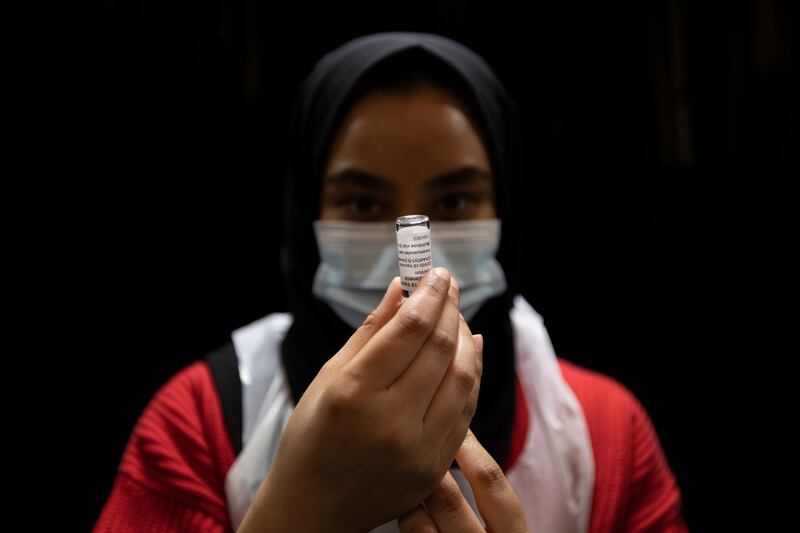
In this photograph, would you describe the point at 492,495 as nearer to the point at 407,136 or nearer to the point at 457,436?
the point at 457,436

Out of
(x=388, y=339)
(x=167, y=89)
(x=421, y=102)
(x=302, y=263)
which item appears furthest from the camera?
(x=167, y=89)

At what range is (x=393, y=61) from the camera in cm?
90

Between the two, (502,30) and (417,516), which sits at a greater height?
(502,30)

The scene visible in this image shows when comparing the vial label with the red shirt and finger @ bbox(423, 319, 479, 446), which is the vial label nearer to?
finger @ bbox(423, 319, 479, 446)

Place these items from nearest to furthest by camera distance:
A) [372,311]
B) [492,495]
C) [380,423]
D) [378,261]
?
[380,423] < [492,495] < [372,311] < [378,261]

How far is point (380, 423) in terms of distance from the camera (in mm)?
554

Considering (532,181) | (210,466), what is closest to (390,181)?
(210,466)

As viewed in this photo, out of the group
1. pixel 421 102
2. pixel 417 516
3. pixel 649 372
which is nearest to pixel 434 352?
pixel 417 516

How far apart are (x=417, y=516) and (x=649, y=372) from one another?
1070mm

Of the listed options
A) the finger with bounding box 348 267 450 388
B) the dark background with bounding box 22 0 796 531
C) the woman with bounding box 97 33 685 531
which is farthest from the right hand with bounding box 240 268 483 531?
the dark background with bounding box 22 0 796 531

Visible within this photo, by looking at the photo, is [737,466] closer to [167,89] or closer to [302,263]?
[302,263]

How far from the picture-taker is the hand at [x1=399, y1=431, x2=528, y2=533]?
634mm

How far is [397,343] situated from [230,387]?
53 cm

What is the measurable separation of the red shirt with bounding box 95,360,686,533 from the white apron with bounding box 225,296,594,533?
0.03 meters
